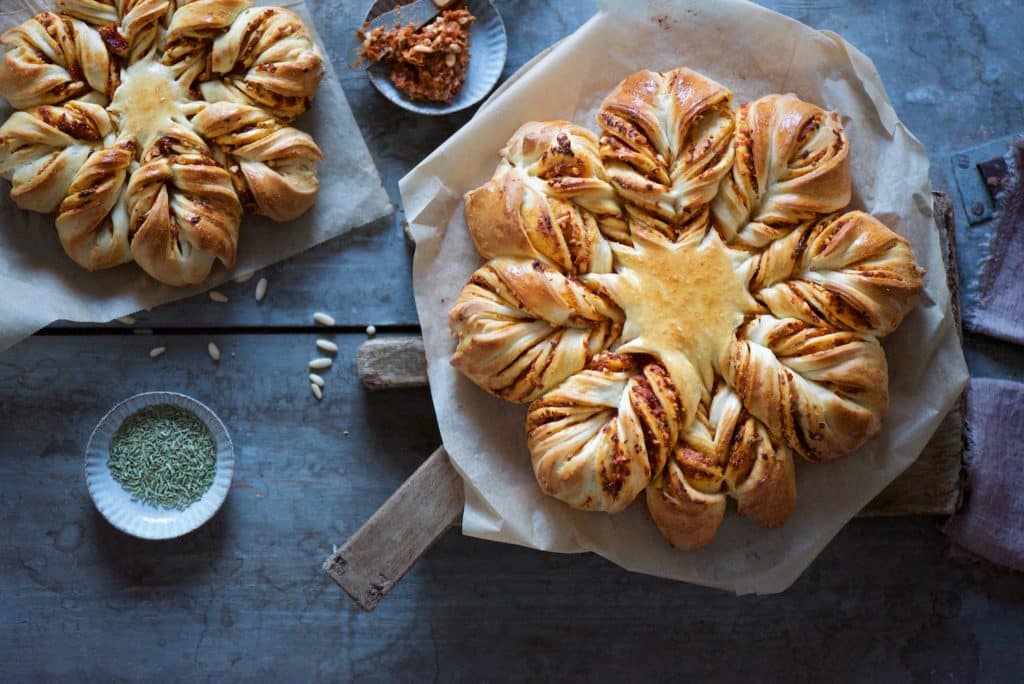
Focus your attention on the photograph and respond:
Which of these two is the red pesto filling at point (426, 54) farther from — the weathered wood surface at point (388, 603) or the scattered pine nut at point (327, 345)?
the weathered wood surface at point (388, 603)

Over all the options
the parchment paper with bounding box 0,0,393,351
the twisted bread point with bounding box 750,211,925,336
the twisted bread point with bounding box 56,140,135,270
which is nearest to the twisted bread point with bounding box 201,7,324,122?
the parchment paper with bounding box 0,0,393,351

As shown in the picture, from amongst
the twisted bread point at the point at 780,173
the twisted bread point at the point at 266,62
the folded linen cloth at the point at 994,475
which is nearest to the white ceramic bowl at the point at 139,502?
the twisted bread point at the point at 266,62

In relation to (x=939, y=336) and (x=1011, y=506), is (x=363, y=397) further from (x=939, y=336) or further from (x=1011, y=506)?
(x=1011, y=506)

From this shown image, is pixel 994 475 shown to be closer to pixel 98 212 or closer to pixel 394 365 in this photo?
pixel 394 365

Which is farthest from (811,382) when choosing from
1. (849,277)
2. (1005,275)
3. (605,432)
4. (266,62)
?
(266,62)

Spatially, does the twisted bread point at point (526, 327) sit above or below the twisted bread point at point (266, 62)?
below

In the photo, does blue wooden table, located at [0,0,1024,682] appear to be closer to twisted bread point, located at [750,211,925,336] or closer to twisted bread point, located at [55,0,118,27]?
twisted bread point, located at [750,211,925,336]
